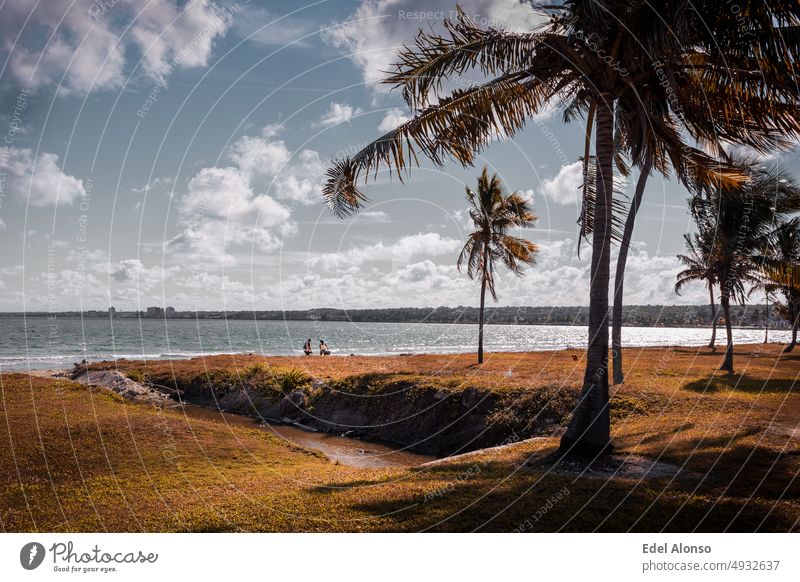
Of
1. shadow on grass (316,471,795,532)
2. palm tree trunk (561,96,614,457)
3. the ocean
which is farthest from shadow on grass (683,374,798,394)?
the ocean

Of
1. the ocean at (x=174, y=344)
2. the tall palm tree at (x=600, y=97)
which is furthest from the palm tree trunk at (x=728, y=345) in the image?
the ocean at (x=174, y=344)

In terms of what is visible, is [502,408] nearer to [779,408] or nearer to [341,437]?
[341,437]

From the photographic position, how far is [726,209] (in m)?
28.9

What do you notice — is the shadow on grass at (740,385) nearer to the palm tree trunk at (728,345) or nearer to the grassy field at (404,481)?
the palm tree trunk at (728,345)

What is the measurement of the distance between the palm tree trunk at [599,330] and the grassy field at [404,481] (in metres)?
0.77

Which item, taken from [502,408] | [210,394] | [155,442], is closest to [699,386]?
[502,408]

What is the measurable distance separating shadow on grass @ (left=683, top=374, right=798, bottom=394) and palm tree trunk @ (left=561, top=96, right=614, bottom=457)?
39.1ft

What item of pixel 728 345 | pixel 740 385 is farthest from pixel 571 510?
pixel 728 345

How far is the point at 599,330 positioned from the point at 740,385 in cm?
1719

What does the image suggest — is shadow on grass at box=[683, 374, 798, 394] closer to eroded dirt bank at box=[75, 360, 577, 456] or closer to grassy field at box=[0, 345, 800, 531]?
grassy field at box=[0, 345, 800, 531]

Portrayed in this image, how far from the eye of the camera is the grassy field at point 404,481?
793cm

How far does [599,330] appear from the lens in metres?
11.1

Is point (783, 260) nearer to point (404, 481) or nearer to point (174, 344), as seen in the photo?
point (404, 481)

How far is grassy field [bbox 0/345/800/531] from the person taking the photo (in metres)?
7.93
